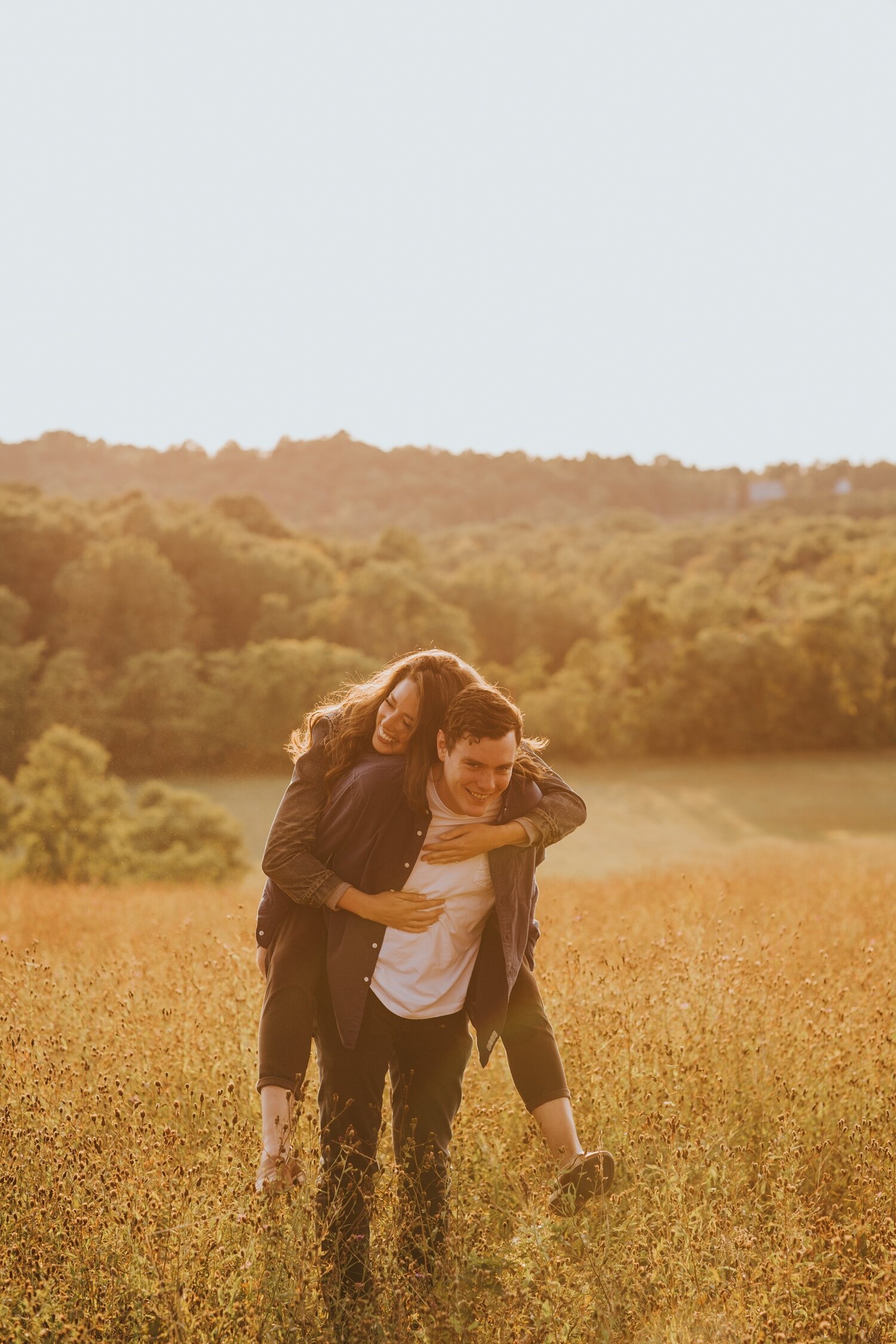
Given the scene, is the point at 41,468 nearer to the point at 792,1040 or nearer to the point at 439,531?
the point at 439,531

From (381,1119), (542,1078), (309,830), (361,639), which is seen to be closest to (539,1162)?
(542,1078)

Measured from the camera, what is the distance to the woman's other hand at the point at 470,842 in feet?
9.37

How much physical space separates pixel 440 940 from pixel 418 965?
0.09 meters

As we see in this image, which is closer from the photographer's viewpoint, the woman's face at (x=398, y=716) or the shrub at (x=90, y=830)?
the woman's face at (x=398, y=716)

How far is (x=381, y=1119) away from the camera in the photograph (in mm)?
2852

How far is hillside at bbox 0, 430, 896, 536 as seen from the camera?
5388 centimetres

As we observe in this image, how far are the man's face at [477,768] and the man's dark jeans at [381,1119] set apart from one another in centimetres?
58

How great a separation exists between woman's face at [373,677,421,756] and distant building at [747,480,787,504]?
76960mm

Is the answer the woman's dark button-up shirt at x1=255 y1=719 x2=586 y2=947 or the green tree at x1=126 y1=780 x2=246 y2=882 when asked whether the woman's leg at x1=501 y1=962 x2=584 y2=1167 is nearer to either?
the woman's dark button-up shirt at x1=255 y1=719 x2=586 y2=947

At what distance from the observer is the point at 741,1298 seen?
2.40 m

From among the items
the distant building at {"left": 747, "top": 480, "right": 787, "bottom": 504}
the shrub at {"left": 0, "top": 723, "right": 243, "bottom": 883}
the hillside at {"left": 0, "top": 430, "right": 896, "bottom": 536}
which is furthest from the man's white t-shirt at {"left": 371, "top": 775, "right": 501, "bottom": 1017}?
the distant building at {"left": 747, "top": 480, "right": 787, "bottom": 504}

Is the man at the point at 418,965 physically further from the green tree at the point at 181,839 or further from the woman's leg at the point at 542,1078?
the green tree at the point at 181,839

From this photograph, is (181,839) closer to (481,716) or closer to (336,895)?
(336,895)

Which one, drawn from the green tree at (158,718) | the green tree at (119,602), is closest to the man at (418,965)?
the green tree at (158,718)
